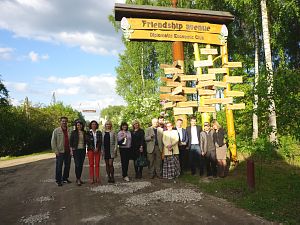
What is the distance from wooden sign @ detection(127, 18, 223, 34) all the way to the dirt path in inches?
207

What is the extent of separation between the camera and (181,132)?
10.6m

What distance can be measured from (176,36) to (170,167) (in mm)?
4681

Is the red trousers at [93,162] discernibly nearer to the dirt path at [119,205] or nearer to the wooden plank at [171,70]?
the dirt path at [119,205]

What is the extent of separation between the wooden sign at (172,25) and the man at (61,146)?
13.3ft

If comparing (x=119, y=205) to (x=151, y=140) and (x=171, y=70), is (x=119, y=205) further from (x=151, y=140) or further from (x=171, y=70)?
(x=171, y=70)

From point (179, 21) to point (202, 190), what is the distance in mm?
6187

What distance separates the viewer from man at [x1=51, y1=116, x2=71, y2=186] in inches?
376

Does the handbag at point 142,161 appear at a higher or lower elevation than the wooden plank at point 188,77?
lower

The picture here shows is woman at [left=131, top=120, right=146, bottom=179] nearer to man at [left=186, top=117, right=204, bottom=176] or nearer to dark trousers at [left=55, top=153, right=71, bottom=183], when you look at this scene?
man at [left=186, top=117, right=204, bottom=176]

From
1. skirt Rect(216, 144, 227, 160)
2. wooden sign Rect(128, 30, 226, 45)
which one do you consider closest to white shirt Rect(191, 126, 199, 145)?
skirt Rect(216, 144, 227, 160)

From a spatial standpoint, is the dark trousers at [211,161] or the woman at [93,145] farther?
the dark trousers at [211,161]

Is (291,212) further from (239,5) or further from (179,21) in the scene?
(239,5)

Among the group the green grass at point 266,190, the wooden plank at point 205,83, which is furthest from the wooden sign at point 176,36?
the green grass at point 266,190

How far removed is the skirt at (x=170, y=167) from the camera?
10117 millimetres
